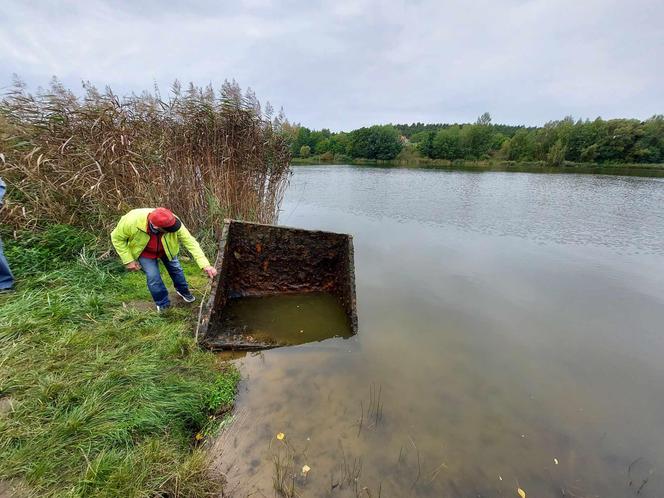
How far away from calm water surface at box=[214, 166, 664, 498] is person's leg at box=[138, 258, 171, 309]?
4.46 feet

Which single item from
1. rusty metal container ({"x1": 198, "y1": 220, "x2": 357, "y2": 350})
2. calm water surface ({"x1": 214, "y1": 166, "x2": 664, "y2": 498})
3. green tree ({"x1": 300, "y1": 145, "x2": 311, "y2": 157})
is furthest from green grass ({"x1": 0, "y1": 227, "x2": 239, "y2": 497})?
green tree ({"x1": 300, "y1": 145, "x2": 311, "y2": 157})

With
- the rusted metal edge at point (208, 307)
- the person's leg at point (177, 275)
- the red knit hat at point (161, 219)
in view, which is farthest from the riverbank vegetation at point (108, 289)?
the red knit hat at point (161, 219)

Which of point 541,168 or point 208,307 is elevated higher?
point 208,307

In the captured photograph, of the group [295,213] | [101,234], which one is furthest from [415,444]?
[295,213]

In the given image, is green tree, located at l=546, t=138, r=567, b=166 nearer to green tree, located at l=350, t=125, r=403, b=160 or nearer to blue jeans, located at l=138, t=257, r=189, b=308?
green tree, located at l=350, t=125, r=403, b=160

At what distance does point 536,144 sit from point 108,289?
2463 inches

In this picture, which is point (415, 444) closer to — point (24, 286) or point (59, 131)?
point (24, 286)

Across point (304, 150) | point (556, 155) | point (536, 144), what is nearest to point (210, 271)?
point (304, 150)

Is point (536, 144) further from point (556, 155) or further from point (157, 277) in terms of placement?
point (157, 277)

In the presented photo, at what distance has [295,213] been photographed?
10516 mm

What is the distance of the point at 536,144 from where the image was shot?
51719 millimetres

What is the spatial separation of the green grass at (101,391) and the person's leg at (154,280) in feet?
0.61

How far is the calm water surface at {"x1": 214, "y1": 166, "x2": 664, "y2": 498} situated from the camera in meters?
2.17

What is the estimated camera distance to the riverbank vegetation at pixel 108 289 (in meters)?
1.85
